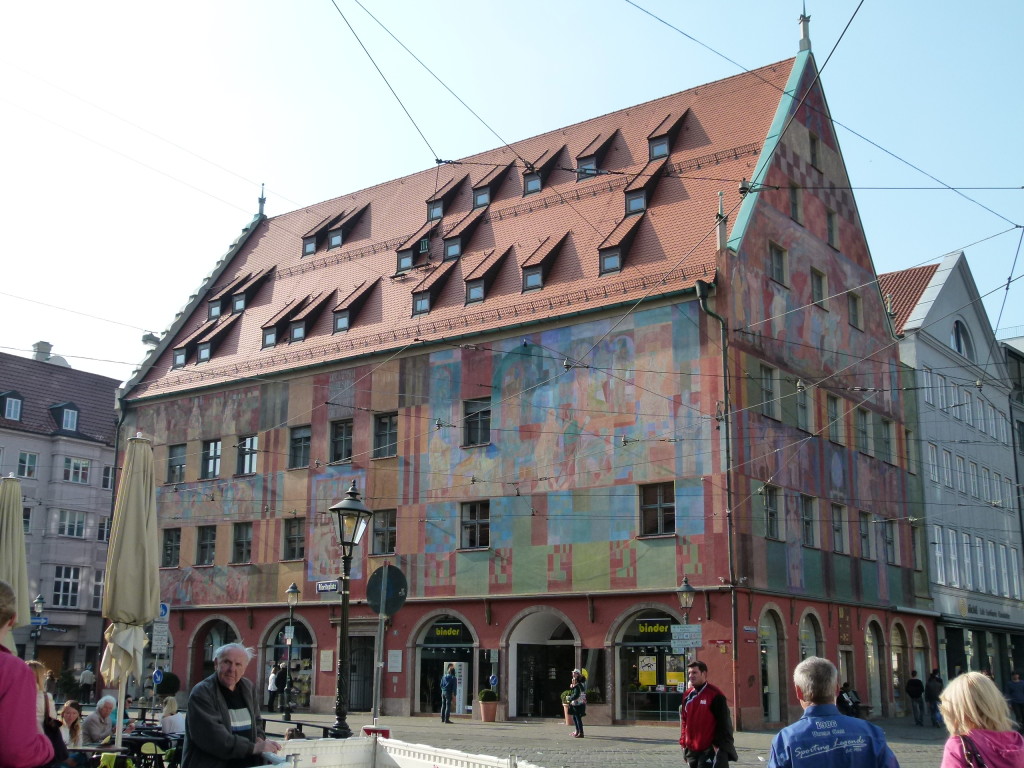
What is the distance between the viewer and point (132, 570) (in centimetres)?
1406

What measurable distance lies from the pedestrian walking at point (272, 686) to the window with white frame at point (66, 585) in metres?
21.8

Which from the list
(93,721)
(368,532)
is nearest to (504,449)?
(368,532)

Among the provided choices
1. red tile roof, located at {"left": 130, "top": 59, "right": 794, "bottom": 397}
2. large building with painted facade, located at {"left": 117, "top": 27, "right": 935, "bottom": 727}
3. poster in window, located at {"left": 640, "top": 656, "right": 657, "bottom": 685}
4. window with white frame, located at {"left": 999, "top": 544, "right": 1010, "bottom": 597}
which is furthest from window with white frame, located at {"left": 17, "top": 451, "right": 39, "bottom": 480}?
window with white frame, located at {"left": 999, "top": 544, "right": 1010, "bottom": 597}

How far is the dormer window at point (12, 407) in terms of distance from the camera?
5650 centimetres

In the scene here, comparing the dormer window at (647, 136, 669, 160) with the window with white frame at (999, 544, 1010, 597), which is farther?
the window with white frame at (999, 544, 1010, 597)

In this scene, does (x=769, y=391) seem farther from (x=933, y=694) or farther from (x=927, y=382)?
(x=927, y=382)

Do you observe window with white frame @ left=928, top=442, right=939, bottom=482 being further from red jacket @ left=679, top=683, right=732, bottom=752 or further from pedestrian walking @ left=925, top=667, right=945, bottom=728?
red jacket @ left=679, top=683, right=732, bottom=752

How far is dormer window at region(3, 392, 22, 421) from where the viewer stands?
185 ft

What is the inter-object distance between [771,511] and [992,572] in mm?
20737

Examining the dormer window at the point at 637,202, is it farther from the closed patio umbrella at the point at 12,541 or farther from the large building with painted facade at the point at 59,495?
the large building with painted facade at the point at 59,495

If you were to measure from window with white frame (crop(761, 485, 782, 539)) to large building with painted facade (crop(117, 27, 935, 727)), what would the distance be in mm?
→ 126

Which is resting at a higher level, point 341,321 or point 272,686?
point 341,321

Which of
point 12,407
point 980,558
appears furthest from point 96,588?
point 980,558

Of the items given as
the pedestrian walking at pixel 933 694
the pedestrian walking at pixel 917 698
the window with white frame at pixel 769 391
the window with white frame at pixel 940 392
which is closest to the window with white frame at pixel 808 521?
the window with white frame at pixel 769 391
